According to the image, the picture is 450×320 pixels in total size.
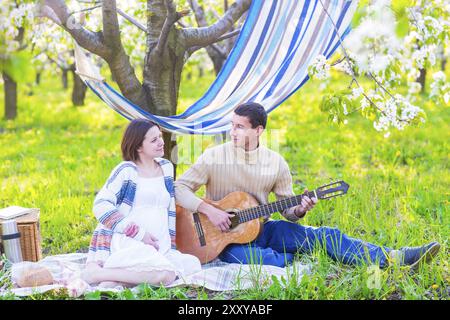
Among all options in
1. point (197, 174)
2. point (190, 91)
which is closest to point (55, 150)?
point (197, 174)

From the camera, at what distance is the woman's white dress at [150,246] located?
2910mm

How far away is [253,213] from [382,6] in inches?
44.1

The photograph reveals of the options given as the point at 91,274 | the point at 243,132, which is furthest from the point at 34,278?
the point at 243,132

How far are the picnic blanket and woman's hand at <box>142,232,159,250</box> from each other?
208 millimetres

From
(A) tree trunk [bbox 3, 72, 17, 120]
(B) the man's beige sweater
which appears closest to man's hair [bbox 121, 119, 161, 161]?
(B) the man's beige sweater

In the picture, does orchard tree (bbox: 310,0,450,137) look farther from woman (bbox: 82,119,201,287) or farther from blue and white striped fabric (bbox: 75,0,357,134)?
woman (bbox: 82,119,201,287)

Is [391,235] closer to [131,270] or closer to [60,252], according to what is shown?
[131,270]

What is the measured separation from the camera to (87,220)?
14.0ft

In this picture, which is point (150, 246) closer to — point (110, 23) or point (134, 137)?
point (134, 137)

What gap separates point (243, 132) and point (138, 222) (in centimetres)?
67

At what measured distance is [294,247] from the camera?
10.8 feet

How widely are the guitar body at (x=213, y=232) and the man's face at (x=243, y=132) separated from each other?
25 cm

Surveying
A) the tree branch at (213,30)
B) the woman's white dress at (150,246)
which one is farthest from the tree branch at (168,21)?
the woman's white dress at (150,246)

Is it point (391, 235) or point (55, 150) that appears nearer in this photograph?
point (391, 235)
